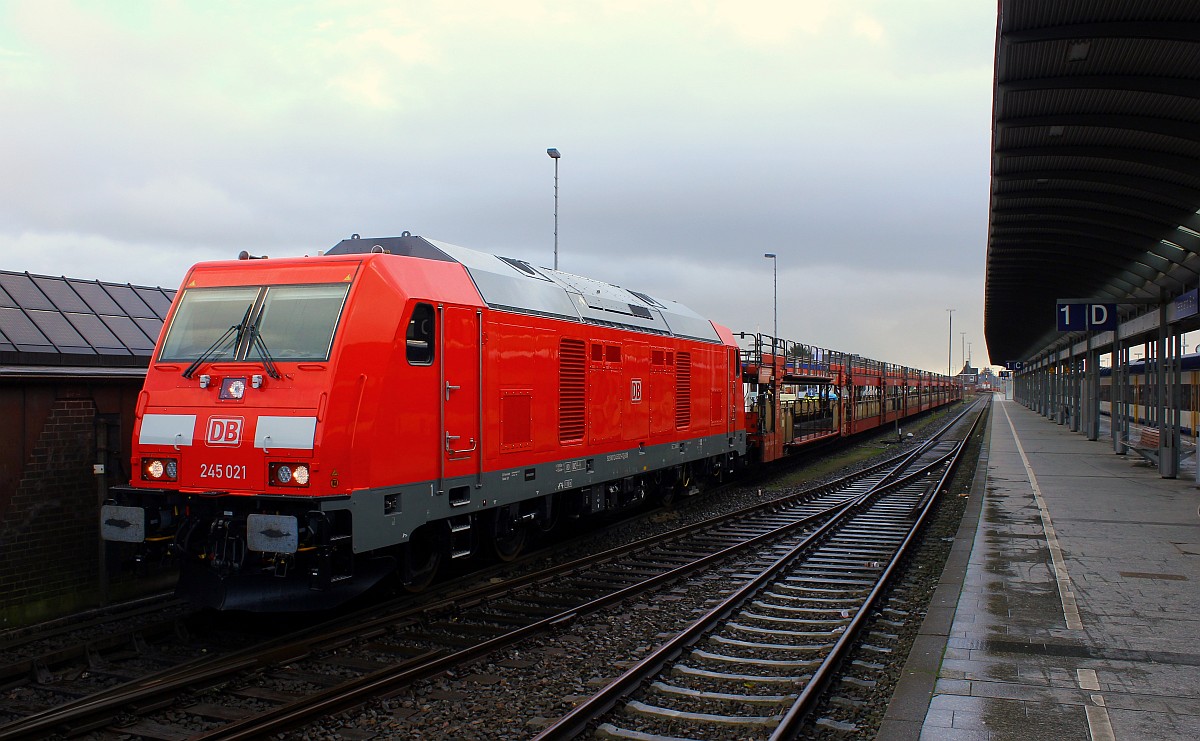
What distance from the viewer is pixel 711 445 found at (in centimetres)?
1678

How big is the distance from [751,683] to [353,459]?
3.62 metres

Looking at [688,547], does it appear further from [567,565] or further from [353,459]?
[353,459]

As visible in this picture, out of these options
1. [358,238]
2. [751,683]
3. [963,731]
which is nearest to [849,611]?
[751,683]

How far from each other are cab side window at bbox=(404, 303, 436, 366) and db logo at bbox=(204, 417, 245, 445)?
1.53 metres

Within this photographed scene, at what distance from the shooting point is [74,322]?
9.58 meters

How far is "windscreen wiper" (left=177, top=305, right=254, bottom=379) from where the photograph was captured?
787cm

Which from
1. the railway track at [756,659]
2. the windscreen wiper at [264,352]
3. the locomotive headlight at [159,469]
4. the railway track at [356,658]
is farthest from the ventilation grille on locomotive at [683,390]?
the locomotive headlight at [159,469]

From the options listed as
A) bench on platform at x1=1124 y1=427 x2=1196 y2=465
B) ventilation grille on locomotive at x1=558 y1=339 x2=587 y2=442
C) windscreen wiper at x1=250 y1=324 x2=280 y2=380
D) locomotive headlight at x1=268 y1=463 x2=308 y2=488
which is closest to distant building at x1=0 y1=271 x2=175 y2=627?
windscreen wiper at x1=250 y1=324 x2=280 y2=380

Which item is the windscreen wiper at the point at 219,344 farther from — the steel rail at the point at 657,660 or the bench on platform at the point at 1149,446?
the bench on platform at the point at 1149,446

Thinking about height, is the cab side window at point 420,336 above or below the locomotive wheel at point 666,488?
above

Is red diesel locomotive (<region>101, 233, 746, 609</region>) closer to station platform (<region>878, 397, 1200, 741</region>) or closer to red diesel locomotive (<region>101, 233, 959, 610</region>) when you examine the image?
red diesel locomotive (<region>101, 233, 959, 610</region>)

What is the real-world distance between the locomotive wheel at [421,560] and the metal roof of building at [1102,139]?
779cm

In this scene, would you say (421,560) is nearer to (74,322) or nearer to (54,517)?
(54,517)

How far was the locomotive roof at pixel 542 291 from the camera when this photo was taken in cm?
898
